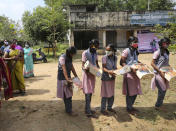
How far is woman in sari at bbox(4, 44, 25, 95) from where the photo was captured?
15.4ft

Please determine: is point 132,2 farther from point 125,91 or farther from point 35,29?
point 125,91

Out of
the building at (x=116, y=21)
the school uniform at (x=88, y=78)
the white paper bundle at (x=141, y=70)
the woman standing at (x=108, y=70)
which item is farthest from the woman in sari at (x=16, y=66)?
the building at (x=116, y=21)

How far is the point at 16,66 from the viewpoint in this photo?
4809 mm

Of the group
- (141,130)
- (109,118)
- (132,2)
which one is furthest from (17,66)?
(132,2)

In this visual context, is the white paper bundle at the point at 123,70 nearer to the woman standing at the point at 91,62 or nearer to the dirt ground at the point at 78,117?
the woman standing at the point at 91,62

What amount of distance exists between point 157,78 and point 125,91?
0.77m

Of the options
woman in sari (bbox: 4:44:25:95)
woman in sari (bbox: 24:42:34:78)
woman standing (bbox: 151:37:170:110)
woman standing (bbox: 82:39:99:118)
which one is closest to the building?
woman in sari (bbox: 24:42:34:78)

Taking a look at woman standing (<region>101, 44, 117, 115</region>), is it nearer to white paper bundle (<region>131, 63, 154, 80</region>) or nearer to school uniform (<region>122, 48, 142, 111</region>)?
school uniform (<region>122, 48, 142, 111</region>)

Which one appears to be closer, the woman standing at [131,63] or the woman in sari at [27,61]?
the woman standing at [131,63]

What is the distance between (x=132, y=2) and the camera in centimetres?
3350

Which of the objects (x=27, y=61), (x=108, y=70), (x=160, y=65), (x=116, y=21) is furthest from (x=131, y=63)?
(x=116, y=21)

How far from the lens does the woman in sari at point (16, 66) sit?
468cm

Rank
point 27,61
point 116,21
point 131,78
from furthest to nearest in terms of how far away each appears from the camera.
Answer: point 116,21 < point 27,61 < point 131,78

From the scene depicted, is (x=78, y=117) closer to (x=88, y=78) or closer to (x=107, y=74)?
(x=88, y=78)
